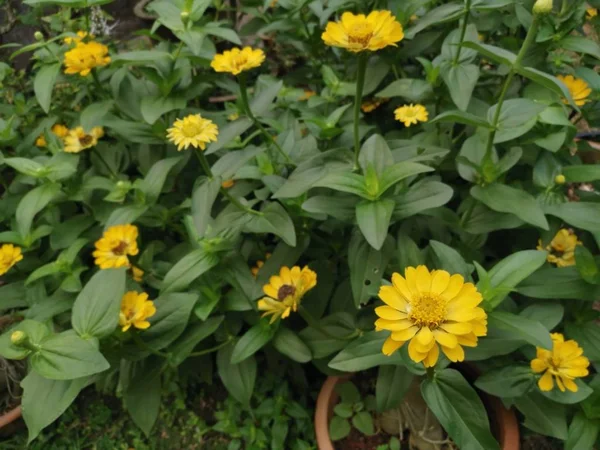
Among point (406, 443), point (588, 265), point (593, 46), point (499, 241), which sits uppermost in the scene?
point (593, 46)

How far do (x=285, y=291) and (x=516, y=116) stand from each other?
58 centimetres

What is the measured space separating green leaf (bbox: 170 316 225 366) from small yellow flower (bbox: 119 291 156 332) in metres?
0.13

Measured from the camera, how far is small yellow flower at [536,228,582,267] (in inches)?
45.8

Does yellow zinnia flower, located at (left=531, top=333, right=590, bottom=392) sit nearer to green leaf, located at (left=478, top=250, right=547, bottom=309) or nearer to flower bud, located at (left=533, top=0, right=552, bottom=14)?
green leaf, located at (left=478, top=250, right=547, bottom=309)

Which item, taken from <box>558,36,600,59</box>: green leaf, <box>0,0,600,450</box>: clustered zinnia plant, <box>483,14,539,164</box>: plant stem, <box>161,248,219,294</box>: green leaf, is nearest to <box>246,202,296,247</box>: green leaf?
<box>0,0,600,450</box>: clustered zinnia plant

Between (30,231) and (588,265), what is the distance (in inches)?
50.6

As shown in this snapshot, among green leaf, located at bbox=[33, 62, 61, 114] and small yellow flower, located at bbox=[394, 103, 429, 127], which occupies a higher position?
green leaf, located at bbox=[33, 62, 61, 114]

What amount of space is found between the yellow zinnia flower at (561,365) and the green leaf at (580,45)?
0.65 metres

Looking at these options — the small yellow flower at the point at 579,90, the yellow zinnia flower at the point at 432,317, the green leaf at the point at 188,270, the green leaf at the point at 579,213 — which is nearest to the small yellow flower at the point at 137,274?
the green leaf at the point at 188,270

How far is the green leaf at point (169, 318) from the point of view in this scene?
1.07 meters

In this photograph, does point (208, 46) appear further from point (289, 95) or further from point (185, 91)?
point (289, 95)

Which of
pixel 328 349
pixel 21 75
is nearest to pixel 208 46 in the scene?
pixel 21 75

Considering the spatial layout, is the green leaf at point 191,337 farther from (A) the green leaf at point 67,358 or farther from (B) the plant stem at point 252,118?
(B) the plant stem at point 252,118

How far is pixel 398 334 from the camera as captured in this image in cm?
69
